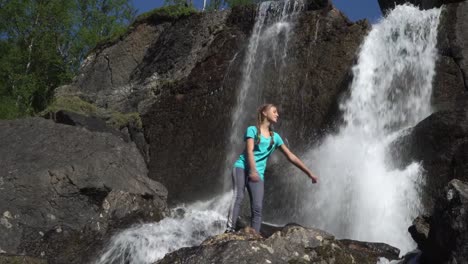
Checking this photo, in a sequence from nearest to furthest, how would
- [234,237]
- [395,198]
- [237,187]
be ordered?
1. [234,237]
2. [237,187]
3. [395,198]

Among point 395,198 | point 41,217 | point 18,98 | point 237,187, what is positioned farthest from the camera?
point 18,98

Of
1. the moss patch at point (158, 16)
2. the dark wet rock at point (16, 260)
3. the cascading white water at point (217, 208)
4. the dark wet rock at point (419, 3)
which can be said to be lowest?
the dark wet rock at point (16, 260)

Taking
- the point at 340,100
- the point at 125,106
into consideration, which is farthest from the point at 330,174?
the point at 125,106

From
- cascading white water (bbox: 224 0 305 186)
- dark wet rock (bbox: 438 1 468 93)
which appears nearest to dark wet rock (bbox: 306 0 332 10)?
cascading white water (bbox: 224 0 305 186)

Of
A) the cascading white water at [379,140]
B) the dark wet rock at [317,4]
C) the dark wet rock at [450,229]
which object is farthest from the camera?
the dark wet rock at [317,4]

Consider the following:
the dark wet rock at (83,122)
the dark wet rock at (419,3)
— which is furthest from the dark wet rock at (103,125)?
the dark wet rock at (419,3)

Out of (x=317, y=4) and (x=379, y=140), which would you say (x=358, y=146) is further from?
(x=317, y=4)

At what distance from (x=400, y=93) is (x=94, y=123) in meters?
7.37

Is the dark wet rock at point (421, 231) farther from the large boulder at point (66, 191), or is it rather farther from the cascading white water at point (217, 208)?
the large boulder at point (66, 191)

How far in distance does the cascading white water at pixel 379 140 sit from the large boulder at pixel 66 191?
3.35m

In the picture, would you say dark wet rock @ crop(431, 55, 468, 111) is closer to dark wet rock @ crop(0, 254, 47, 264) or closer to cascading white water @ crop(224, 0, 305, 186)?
cascading white water @ crop(224, 0, 305, 186)

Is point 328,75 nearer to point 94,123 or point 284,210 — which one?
point 284,210

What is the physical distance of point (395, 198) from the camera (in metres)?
11.8

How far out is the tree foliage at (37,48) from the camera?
93.7ft
